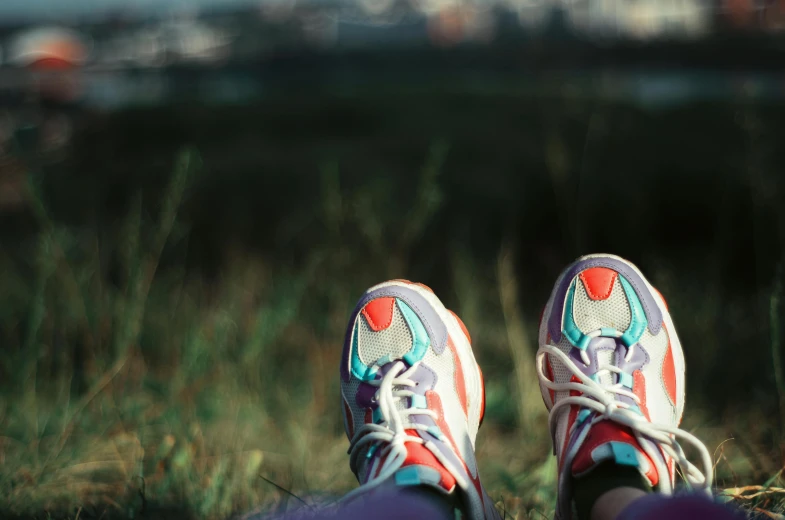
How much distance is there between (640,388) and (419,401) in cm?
39

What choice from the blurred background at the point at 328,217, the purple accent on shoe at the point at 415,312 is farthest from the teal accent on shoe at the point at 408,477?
the purple accent on shoe at the point at 415,312

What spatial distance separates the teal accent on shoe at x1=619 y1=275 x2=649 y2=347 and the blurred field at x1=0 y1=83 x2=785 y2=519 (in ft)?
0.82

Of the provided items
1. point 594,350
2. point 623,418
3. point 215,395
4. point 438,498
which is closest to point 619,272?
point 594,350

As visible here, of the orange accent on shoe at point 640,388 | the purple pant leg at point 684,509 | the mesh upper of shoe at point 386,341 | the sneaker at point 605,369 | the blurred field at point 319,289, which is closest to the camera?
A: the purple pant leg at point 684,509

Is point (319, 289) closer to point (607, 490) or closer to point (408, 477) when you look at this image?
point (408, 477)

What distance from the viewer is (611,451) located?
105 centimetres

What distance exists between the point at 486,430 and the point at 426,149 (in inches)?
91.5

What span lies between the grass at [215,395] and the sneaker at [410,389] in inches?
5.9

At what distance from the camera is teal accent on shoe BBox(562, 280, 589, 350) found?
1281mm

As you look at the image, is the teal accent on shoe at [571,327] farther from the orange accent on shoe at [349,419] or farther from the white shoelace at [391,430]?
the orange accent on shoe at [349,419]

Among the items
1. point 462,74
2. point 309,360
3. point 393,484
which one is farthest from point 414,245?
point 462,74

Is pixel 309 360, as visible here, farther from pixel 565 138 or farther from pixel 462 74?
pixel 462 74

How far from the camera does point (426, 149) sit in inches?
154

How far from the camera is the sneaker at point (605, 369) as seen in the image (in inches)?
42.0
